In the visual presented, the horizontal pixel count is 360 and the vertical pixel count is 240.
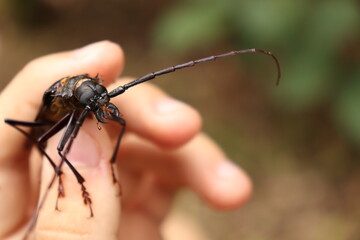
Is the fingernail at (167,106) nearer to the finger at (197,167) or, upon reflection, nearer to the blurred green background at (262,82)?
the finger at (197,167)

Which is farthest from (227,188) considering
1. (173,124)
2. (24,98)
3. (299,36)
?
(299,36)

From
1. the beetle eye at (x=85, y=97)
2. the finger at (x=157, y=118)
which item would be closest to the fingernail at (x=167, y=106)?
the finger at (x=157, y=118)

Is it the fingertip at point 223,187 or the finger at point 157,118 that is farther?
the fingertip at point 223,187

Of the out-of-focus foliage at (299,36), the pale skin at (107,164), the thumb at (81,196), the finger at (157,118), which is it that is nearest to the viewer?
the thumb at (81,196)

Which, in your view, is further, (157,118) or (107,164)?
(157,118)

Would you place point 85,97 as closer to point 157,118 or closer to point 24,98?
point 24,98

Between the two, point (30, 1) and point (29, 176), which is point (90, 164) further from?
point (30, 1)
